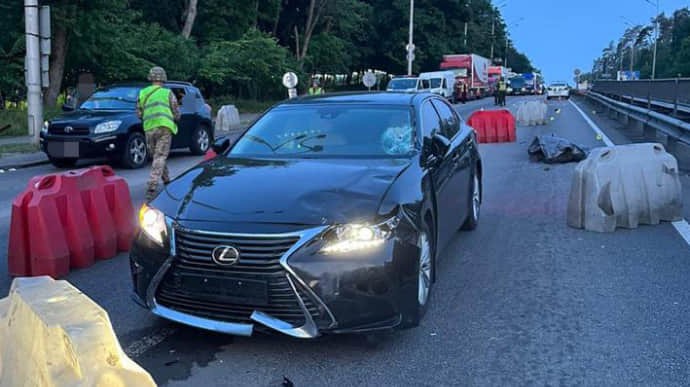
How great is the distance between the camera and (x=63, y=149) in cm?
1352

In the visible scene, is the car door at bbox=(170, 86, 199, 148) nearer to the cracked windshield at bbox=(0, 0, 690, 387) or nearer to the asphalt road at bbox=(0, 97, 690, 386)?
the cracked windshield at bbox=(0, 0, 690, 387)

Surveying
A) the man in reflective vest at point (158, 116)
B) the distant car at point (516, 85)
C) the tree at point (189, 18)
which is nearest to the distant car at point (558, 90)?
the distant car at point (516, 85)

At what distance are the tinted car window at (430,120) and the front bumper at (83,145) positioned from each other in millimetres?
8642

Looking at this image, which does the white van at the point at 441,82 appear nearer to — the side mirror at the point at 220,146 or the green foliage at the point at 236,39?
the green foliage at the point at 236,39

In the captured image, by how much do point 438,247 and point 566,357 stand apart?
1438 millimetres

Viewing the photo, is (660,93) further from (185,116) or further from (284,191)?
(284,191)

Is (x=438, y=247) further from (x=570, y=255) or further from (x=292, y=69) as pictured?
(x=292, y=69)

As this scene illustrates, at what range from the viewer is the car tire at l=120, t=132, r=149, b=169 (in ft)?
45.4

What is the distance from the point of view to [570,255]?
6742mm

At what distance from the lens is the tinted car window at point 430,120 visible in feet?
19.8

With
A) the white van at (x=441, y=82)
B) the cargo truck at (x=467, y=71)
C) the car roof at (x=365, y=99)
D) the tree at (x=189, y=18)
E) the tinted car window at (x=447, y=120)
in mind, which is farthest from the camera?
the cargo truck at (x=467, y=71)

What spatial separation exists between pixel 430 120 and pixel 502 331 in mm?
2288

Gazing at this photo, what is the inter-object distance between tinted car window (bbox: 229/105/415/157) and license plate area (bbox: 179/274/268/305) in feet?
5.47

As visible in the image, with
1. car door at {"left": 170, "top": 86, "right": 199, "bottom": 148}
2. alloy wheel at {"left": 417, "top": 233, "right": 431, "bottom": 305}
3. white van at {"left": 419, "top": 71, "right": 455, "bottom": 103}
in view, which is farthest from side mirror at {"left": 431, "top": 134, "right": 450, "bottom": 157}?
white van at {"left": 419, "top": 71, "right": 455, "bottom": 103}
